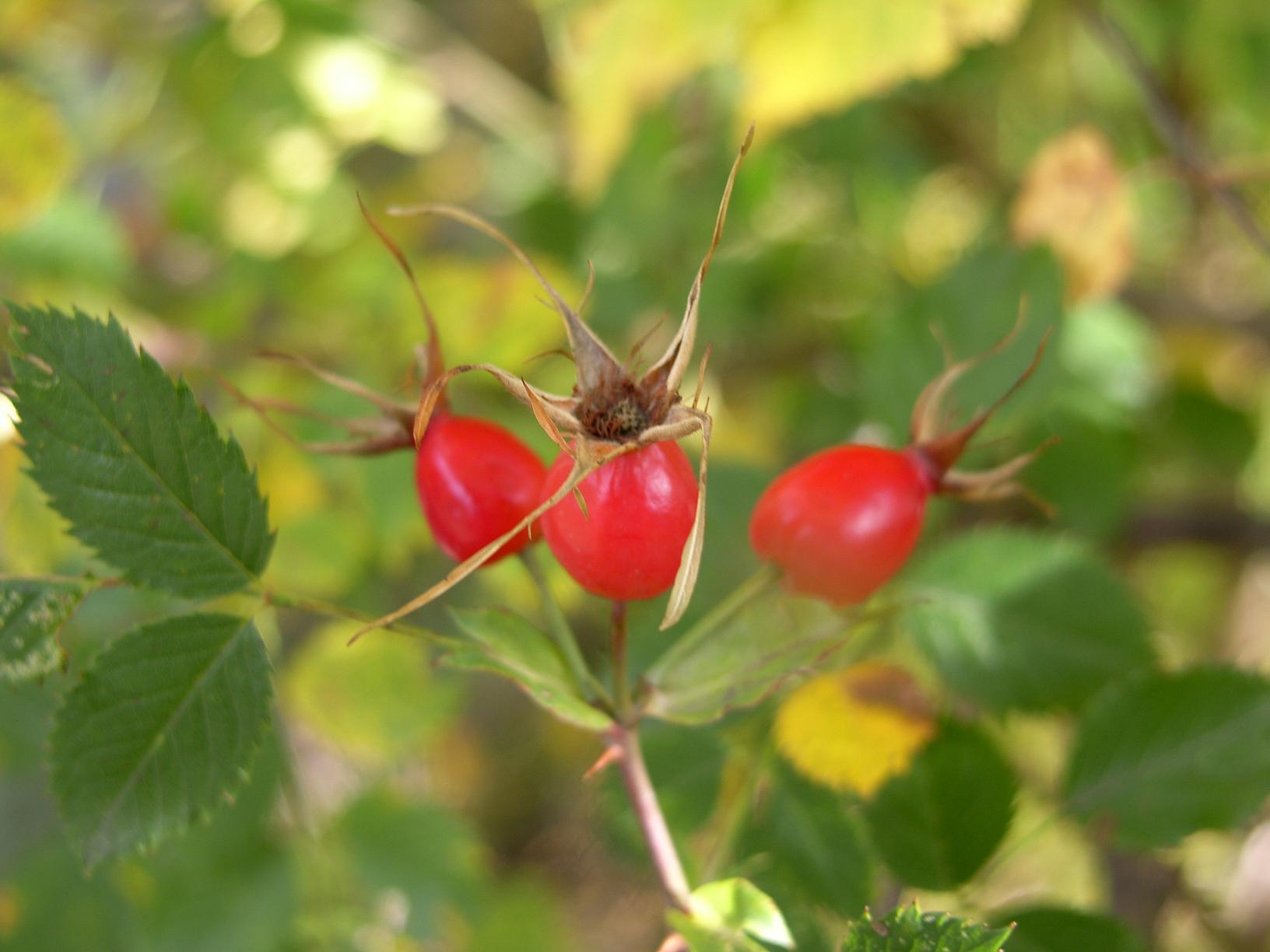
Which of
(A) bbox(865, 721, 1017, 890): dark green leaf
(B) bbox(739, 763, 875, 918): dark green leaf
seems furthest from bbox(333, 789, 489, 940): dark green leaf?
(A) bbox(865, 721, 1017, 890): dark green leaf

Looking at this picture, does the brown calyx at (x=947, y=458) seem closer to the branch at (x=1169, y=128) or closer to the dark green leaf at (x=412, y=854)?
the branch at (x=1169, y=128)

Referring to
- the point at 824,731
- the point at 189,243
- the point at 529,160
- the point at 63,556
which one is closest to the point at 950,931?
the point at 824,731

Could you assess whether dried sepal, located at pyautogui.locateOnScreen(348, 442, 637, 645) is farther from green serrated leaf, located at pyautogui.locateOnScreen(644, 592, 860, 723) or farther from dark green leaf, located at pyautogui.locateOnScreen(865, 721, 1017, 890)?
dark green leaf, located at pyautogui.locateOnScreen(865, 721, 1017, 890)

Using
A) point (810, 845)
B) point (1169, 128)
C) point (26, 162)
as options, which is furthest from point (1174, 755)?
point (26, 162)

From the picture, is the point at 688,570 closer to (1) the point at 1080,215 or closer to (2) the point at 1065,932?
(2) the point at 1065,932

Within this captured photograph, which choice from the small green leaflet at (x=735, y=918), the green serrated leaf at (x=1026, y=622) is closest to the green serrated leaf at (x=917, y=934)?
the small green leaflet at (x=735, y=918)
